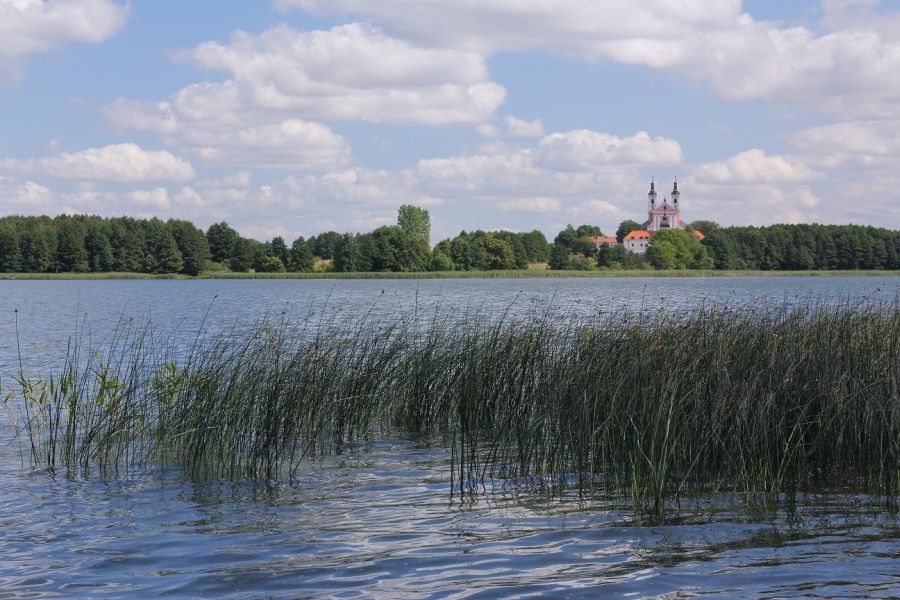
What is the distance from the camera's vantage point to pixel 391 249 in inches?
4158

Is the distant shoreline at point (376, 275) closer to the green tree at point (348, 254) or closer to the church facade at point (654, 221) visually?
the green tree at point (348, 254)

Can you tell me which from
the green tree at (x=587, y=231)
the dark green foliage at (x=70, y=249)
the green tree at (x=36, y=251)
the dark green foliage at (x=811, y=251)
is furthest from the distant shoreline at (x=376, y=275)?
the green tree at (x=587, y=231)

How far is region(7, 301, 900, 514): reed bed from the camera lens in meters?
7.43

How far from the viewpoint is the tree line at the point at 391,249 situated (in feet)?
334

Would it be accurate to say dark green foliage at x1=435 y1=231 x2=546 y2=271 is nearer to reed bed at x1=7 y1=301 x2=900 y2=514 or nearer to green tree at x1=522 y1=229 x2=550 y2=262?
green tree at x1=522 y1=229 x2=550 y2=262

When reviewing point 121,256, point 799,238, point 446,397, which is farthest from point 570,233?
point 446,397

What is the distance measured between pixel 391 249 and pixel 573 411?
9800 cm

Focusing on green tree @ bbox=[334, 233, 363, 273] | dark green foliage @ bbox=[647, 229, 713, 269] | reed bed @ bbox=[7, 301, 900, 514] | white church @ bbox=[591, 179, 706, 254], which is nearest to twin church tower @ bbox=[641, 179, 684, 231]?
white church @ bbox=[591, 179, 706, 254]

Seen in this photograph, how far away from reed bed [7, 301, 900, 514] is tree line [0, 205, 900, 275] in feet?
310

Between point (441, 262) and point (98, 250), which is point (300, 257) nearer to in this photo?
point (441, 262)

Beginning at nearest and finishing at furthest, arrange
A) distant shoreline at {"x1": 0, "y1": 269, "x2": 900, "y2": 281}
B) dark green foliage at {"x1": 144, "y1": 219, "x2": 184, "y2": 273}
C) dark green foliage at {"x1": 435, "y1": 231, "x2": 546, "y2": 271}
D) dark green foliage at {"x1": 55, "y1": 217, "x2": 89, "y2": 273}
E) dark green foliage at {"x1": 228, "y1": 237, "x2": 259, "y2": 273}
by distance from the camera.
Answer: distant shoreline at {"x1": 0, "y1": 269, "x2": 900, "y2": 281}
dark green foliage at {"x1": 55, "y1": 217, "x2": 89, "y2": 273}
dark green foliage at {"x1": 144, "y1": 219, "x2": 184, "y2": 273}
dark green foliage at {"x1": 228, "y1": 237, "x2": 259, "y2": 273}
dark green foliage at {"x1": 435, "y1": 231, "x2": 546, "y2": 271}

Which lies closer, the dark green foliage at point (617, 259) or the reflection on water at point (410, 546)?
the reflection on water at point (410, 546)

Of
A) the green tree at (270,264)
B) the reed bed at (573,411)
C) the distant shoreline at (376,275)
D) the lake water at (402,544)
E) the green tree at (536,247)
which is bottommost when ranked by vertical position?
the lake water at (402,544)

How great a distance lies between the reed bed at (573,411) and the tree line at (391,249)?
94.4 meters
